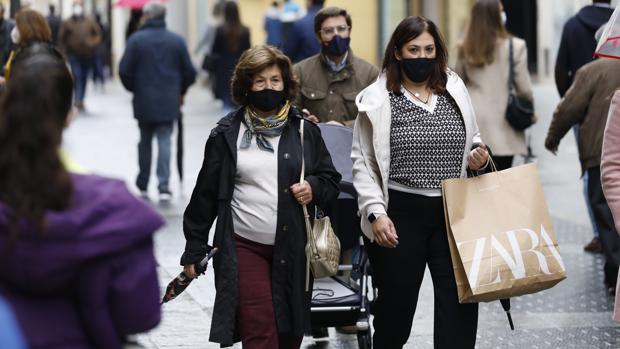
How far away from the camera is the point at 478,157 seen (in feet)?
17.9

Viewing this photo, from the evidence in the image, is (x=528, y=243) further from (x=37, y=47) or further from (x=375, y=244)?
(x=37, y=47)

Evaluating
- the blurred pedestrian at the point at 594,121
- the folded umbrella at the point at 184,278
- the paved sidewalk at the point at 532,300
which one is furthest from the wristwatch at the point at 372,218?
the blurred pedestrian at the point at 594,121

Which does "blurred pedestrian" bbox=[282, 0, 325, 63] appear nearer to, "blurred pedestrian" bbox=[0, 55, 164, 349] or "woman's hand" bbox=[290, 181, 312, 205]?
"woman's hand" bbox=[290, 181, 312, 205]

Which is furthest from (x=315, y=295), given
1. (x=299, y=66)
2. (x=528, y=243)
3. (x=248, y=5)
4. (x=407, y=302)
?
(x=248, y=5)

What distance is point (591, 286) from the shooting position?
8875 mm

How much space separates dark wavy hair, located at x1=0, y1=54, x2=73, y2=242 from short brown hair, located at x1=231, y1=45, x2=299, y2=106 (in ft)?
8.00

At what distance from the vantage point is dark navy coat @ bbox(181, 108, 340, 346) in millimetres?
5398

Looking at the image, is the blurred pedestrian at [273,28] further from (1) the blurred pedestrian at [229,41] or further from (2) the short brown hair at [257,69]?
(2) the short brown hair at [257,69]

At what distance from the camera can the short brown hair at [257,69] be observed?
220 inches

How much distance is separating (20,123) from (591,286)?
20.9ft

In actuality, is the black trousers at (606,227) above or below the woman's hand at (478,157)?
below

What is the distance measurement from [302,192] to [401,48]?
2.56ft

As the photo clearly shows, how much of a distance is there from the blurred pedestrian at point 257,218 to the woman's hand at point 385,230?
0.28m

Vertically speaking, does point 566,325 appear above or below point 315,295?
below
